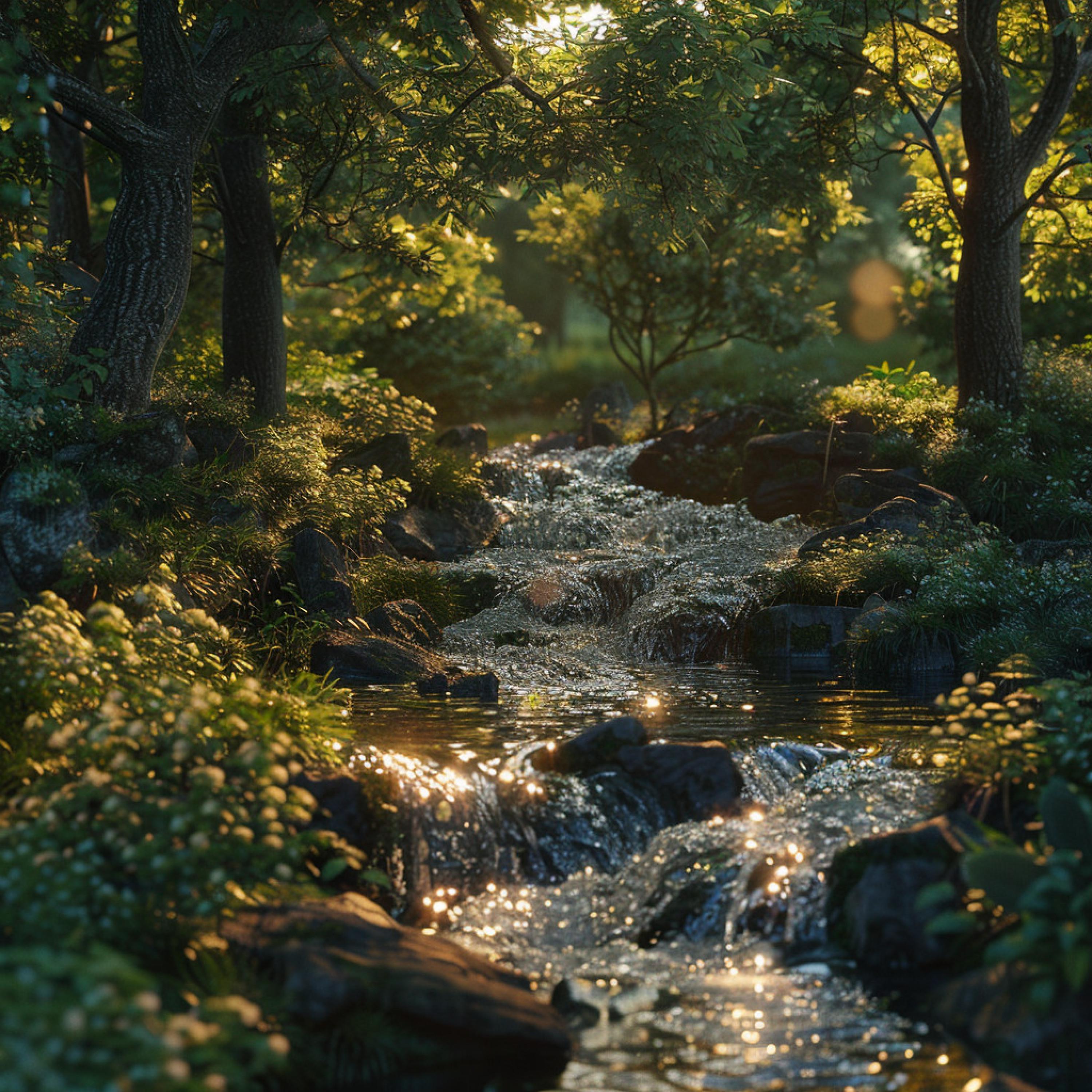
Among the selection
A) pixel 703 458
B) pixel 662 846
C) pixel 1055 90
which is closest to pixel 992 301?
pixel 1055 90

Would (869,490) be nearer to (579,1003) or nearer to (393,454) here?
(393,454)

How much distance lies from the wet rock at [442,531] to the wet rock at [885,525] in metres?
4.69

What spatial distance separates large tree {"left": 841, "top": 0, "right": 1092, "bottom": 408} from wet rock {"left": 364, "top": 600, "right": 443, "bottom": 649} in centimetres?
930

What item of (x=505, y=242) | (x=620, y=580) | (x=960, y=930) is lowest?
(x=960, y=930)

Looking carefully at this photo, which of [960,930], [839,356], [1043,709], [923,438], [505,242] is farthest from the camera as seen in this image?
[505,242]

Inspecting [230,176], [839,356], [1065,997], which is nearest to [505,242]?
[839,356]

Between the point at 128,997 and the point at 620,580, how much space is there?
10248 millimetres

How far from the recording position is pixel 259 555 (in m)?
10.3

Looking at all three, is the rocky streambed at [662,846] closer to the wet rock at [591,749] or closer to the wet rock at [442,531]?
the wet rock at [591,749]

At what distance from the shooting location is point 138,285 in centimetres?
1006

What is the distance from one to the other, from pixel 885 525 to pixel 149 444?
26.7ft

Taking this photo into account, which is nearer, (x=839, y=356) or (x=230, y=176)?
(x=230, y=176)

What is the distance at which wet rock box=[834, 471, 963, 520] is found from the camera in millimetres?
14188

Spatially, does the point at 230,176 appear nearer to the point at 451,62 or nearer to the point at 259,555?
the point at 451,62
